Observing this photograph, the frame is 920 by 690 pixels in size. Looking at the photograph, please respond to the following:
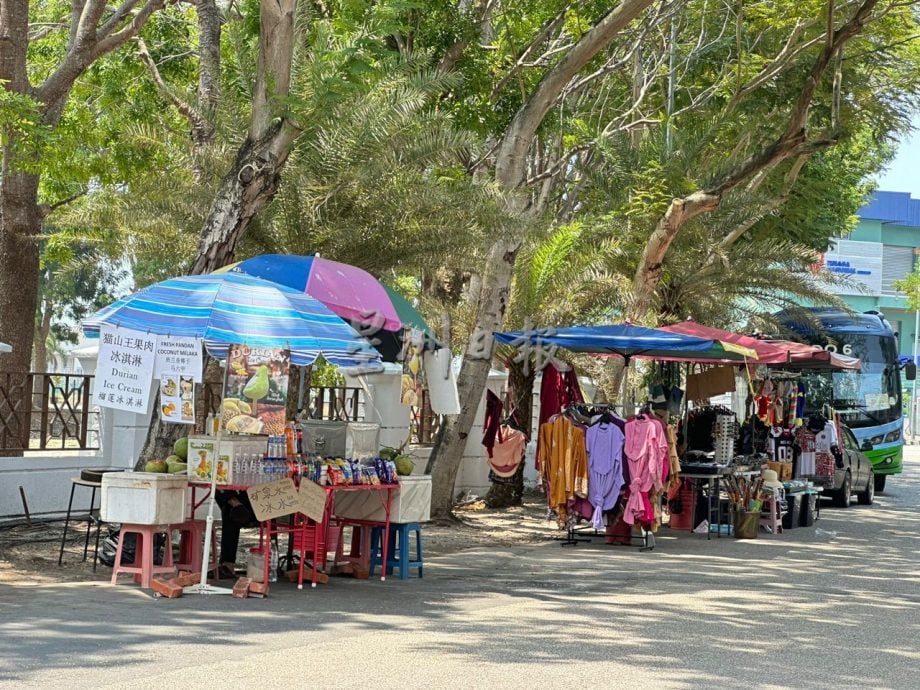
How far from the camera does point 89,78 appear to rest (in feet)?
72.2

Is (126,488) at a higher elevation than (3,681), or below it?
higher

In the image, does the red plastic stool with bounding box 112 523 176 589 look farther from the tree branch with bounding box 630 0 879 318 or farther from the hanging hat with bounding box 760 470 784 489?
the tree branch with bounding box 630 0 879 318

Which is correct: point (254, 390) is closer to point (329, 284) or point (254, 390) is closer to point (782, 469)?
point (329, 284)

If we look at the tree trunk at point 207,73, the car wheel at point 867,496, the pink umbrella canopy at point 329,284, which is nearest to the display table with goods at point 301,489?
the pink umbrella canopy at point 329,284

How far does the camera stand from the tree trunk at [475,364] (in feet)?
55.7

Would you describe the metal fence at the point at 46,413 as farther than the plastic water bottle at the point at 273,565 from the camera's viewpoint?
Yes

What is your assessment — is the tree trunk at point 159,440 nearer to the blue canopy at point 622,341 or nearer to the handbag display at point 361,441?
the handbag display at point 361,441

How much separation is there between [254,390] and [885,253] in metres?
66.5

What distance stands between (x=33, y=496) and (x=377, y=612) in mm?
6198

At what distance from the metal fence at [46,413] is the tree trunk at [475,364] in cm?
425

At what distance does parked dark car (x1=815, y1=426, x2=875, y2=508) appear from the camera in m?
22.9

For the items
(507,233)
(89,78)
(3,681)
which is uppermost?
(89,78)

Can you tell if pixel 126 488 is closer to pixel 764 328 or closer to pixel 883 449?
pixel 764 328

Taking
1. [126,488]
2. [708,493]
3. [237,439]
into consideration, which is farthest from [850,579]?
[126,488]
